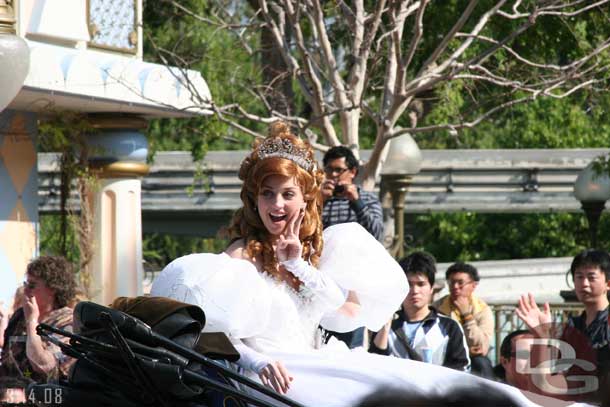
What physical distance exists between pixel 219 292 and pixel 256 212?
0.45 meters

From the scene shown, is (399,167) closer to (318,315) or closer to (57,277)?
(57,277)

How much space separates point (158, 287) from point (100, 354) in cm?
64

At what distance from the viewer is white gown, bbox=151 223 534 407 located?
3.85 meters

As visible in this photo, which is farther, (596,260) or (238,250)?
(596,260)

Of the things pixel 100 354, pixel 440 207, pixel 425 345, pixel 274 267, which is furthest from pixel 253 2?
pixel 100 354

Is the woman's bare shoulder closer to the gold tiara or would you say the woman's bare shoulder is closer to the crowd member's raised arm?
the gold tiara

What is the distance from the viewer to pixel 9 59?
613 centimetres


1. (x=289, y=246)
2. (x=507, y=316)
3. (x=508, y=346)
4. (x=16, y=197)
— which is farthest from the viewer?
(x=507, y=316)

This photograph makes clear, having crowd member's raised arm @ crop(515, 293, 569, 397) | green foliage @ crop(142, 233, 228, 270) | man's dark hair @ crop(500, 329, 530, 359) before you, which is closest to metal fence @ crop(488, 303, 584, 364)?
man's dark hair @ crop(500, 329, 530, 359)

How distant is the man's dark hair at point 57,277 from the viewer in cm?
661

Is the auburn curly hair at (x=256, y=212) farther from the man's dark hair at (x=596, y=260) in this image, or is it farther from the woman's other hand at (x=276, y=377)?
the man's dark hair at (x=596, y=260)

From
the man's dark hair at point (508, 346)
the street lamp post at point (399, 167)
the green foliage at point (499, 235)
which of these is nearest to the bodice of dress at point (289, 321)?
the man's dark hair at point (508, 346)

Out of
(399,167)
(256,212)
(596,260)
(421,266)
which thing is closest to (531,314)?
(256,212)

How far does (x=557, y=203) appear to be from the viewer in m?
19.9
